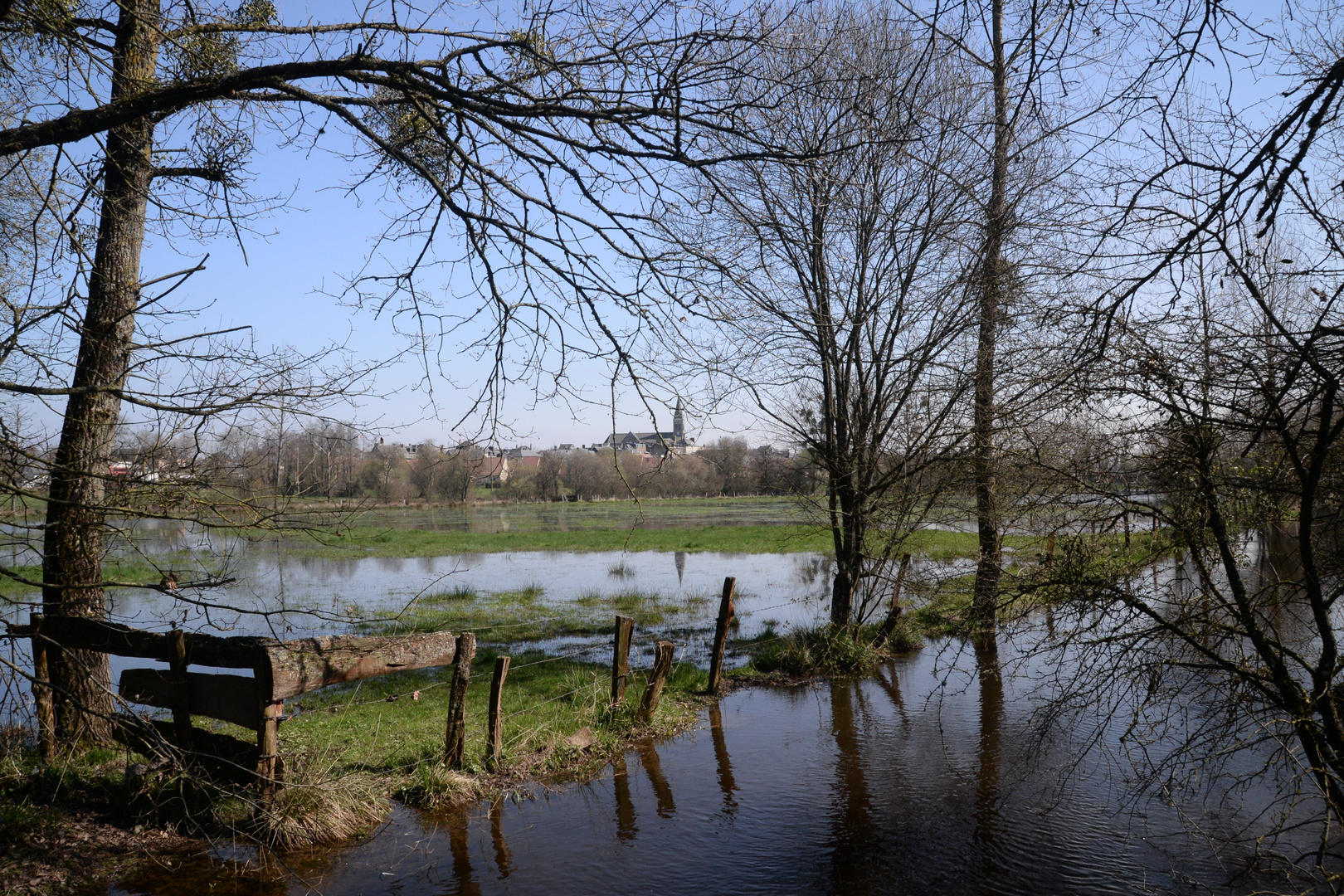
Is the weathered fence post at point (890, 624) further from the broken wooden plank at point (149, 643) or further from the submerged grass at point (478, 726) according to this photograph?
the broken wooden plank at point (149, 643)

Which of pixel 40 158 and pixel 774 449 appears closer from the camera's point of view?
pixel 40 158

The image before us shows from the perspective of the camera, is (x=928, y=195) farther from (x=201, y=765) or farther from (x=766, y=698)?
(x=201, y=765)

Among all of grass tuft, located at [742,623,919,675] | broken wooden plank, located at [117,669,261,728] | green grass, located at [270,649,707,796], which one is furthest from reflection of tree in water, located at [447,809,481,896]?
grass tuft, located at [742,623,919,675]

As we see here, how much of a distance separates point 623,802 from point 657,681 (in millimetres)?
2170

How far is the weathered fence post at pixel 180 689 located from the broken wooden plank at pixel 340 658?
2.50ft

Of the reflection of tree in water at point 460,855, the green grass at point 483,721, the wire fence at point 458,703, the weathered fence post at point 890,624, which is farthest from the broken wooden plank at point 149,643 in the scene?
the weathered fence post at point 890,624

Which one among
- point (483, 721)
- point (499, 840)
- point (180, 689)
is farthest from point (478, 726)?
point (180, 689)

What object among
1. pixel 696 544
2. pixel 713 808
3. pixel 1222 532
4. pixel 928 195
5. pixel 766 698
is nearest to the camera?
pixel 1222 532

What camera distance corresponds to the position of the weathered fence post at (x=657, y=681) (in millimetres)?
10031

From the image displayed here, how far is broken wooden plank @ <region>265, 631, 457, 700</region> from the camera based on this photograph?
251 inches

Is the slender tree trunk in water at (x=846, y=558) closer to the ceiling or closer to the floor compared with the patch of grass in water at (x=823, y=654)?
closer to the ceiling

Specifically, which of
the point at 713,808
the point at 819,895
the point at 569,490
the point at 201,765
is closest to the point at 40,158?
the point at 201,765

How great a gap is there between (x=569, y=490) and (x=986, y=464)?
1207 inches

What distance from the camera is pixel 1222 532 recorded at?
604 cm
